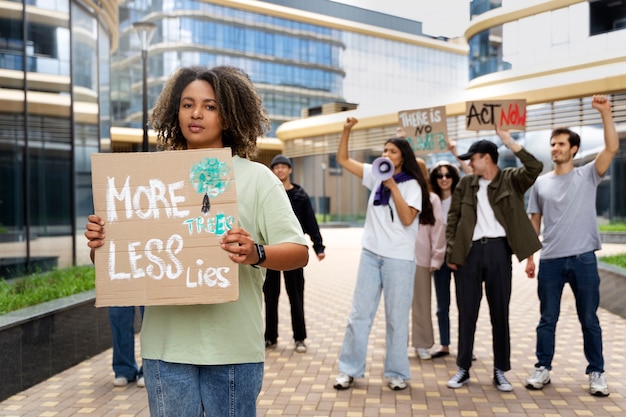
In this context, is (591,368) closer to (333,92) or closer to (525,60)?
(525,60)

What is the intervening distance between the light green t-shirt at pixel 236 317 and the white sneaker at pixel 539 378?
4.07m

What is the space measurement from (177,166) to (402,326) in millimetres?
3878

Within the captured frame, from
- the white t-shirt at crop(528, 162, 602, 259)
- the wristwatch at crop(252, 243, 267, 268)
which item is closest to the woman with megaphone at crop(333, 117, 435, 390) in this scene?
the white t-shirt at crop(528, 162, 602, 259)

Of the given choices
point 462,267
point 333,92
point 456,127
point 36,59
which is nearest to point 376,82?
point 333,92

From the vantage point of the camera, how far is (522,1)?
26766 mm

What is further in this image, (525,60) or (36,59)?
(525,60)

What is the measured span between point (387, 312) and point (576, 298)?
1.48m

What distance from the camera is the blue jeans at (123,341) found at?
597cm

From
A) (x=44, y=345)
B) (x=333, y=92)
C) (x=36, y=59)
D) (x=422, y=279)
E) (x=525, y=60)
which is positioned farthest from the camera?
(x=333, y=92)

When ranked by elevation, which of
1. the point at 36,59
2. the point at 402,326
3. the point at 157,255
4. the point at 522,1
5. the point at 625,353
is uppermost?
the point at 522,1

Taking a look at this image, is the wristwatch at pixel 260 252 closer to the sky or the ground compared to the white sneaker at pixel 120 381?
closer to the sky

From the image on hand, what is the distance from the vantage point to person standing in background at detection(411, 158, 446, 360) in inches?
278

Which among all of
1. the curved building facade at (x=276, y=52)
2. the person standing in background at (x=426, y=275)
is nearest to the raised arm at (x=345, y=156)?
the person standing in background at (x=426, y=275)

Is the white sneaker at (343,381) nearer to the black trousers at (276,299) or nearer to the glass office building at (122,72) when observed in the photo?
the black trousers at (276,299)
